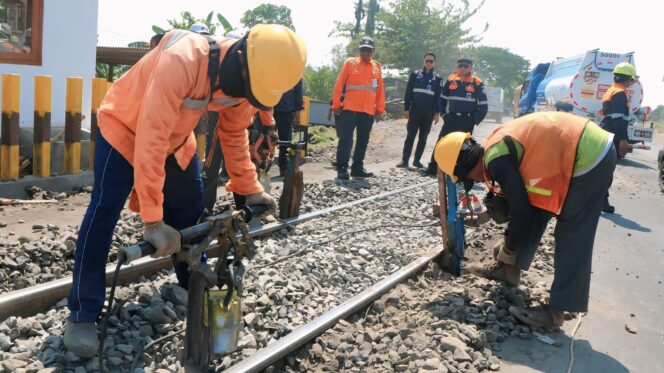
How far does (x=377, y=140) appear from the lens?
1919 centimetres

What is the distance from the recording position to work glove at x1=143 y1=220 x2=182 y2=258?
2.72 meters

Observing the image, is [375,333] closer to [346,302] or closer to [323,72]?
[346,302]

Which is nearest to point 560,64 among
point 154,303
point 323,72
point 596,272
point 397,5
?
point 323,72

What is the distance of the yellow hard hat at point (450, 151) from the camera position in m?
4.35

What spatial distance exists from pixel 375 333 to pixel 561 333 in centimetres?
154

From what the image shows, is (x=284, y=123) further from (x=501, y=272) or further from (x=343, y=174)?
(x=501, y=272)

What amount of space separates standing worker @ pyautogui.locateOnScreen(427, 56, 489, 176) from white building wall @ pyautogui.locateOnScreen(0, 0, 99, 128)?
242 inches

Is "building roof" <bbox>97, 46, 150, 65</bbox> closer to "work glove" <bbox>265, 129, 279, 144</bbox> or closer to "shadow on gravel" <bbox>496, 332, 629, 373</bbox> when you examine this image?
"work glove" <bbox>265, 129, 279, 144</bbox>

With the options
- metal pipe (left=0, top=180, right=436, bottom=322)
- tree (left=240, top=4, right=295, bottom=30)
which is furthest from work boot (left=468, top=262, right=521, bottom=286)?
tree (left=240, top=4, right=295, bottom=30)

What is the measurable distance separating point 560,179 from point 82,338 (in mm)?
3175

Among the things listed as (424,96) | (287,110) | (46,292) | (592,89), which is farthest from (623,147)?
(592,89)

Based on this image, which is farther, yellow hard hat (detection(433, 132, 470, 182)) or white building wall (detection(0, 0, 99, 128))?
white building wall (detection(0, 0, 99, 128))

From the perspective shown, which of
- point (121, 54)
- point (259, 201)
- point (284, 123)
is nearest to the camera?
point (259, 201)

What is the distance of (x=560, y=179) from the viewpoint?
4035 mm
